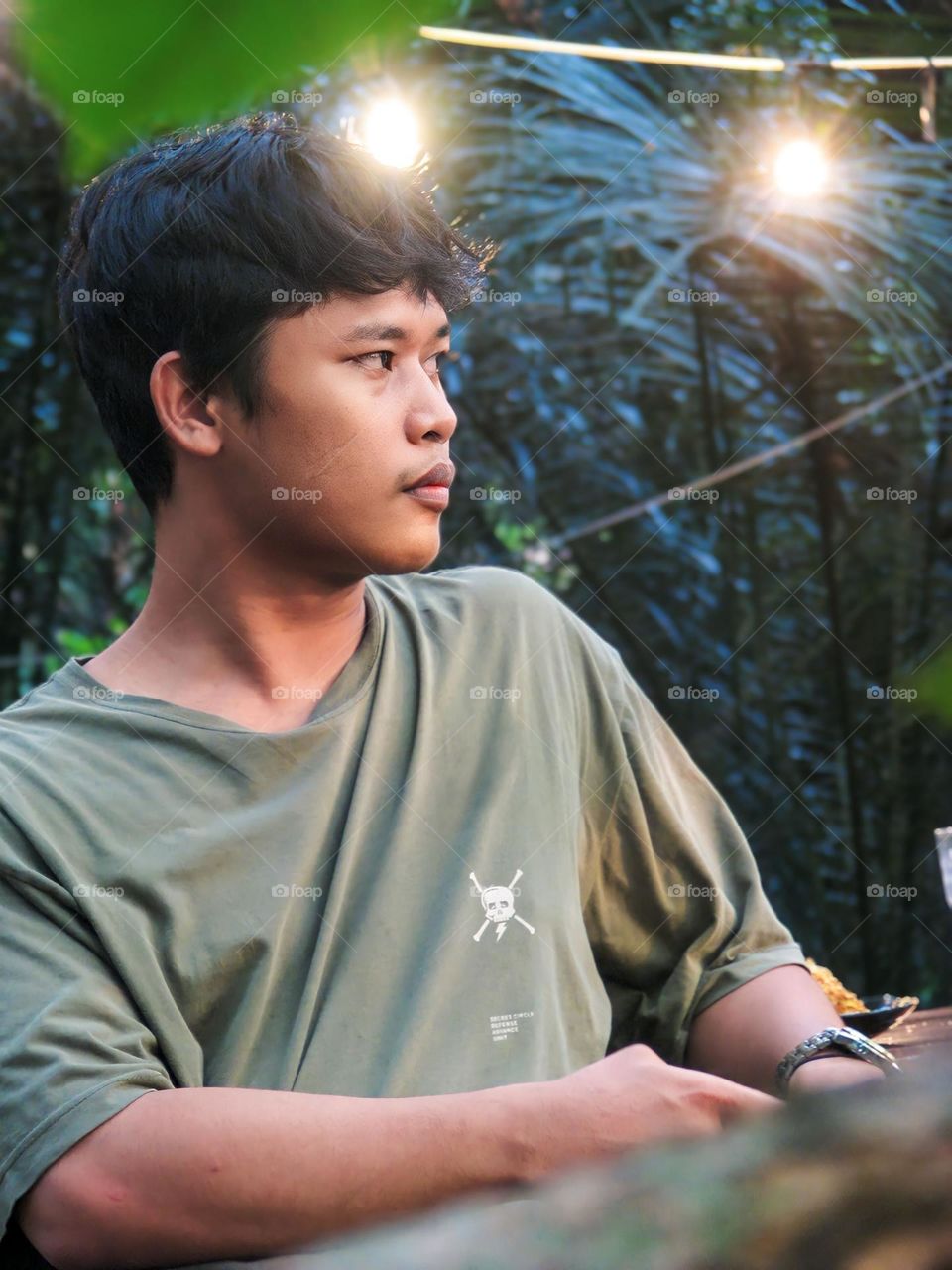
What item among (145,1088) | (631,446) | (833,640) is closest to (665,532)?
(631,446)

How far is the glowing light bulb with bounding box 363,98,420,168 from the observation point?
2953mm

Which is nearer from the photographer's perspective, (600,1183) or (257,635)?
(600,1183)

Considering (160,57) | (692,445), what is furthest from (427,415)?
(692,445)

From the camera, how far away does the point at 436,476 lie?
1.64 m

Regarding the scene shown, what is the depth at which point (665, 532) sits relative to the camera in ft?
12.5

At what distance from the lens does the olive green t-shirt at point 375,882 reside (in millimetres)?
1380

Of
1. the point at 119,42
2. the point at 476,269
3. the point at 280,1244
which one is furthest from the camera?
the point at 476,269

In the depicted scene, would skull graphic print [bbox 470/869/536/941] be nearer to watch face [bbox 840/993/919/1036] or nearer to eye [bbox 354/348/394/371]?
watch face [bbox 840/993/919/1036]

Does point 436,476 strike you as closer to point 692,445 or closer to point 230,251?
point 230,251

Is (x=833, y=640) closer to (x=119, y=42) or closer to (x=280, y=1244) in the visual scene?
(x=280, y=1244)

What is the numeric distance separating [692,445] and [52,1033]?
9.42 ft

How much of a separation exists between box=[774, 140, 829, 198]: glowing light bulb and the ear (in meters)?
2.17

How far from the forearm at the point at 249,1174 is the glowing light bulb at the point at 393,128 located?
208cm

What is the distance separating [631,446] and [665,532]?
0.25m
